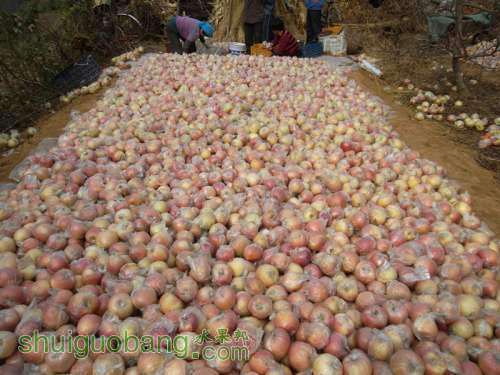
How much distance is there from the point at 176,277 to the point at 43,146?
2.97m

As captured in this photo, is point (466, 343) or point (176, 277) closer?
point (466, 343)

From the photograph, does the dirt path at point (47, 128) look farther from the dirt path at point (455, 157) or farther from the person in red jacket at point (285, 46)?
the dirt path at point (455, 157)

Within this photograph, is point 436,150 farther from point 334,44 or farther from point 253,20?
point 253,20

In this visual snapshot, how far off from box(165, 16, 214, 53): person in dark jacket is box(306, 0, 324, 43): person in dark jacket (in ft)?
8.40

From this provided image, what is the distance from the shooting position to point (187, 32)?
8.48 metres

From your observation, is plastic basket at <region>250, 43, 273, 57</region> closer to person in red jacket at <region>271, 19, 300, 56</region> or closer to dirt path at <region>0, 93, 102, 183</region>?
person in red jacket at <region>271, 19, 300, 56</region>

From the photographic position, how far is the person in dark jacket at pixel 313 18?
28.8 feet

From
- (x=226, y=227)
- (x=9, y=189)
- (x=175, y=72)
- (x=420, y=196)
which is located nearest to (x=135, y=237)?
(x=226, y=227)

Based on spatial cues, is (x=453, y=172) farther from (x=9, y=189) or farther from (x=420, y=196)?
(x=9, y=189)

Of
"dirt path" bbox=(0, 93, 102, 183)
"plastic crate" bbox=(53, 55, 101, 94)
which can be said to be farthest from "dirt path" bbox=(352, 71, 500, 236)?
"plastic crate" bbox=(53, 55, 101, 94)

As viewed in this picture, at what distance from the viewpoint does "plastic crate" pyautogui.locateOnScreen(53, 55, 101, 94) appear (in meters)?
6.36

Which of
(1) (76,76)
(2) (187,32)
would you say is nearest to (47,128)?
(1) (76,76)

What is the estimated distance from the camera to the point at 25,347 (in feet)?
5.21

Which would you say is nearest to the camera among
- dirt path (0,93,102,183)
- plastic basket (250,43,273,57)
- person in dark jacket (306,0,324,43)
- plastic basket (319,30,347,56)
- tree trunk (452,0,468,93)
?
dirt path (0,93,102,183)
